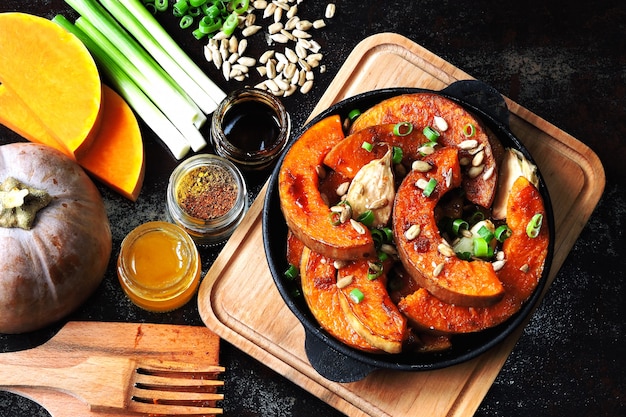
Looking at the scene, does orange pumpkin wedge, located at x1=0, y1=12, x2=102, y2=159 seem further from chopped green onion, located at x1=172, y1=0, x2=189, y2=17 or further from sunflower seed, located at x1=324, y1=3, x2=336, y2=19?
sunflower seed, located at x1=324, y1=3, x2=336, y2=19

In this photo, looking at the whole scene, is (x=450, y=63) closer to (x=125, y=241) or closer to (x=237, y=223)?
(x=237, y=223)

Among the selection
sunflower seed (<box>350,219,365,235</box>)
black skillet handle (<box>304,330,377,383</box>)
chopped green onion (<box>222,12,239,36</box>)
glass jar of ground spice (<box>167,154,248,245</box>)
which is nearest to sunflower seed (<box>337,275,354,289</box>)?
sunflower seed (<box>350,219,365,235</box>)

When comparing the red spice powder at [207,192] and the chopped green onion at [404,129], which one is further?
the red spice powder at [207,192]

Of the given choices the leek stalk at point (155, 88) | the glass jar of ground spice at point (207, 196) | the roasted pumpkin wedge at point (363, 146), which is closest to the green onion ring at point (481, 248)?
the roasted pumpkin wedge at point (363, 146)

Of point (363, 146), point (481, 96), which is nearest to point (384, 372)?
point (363, 146)

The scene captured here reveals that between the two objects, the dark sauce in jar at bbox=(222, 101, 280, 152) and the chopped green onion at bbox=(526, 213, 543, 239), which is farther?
the dark sauce in jar at bbox=(222, 101, 280, 152)

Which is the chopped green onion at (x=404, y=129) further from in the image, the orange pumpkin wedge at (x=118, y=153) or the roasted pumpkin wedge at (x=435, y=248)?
the orange pumpkin wedge at (x=118, y=153)

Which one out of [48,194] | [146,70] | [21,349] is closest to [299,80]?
[146,70]
